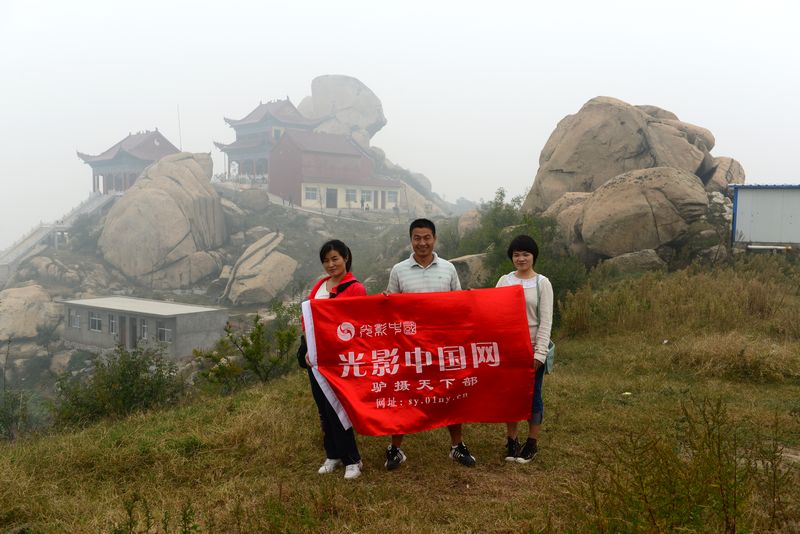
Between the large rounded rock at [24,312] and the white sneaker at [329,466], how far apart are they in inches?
1073

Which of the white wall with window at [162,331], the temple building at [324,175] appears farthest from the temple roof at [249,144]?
the white wall with window at [162,331]

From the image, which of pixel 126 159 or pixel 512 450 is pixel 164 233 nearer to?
pixel 126 159

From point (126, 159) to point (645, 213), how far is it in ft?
131

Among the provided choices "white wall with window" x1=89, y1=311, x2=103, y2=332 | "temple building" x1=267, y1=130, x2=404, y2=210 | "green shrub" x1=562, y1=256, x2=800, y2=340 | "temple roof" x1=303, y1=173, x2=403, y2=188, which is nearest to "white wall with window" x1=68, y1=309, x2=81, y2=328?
"white wall with window" x1=89, y1=311, x2=103, y2=332

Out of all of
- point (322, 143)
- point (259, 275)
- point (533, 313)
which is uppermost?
point (322, 143)

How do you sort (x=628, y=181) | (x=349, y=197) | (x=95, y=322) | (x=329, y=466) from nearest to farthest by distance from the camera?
1. (x=329, y=466)
2. (x=628, y=181)
3. (x=95, y=322)
4. (x=349, y=197)

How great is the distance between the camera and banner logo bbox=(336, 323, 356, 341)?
358cm

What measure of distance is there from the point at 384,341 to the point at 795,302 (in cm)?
745

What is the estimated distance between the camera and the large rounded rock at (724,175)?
55.4 ft

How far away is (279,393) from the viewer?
18.1ft

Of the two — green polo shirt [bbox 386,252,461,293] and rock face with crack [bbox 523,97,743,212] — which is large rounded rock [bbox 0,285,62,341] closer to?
rock face with crack [bbox 523,97,743,212]

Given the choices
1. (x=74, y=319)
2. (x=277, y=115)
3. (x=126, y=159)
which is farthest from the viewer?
(x=277, y=115)

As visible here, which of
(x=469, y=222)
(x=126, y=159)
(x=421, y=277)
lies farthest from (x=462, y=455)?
(x=126, y=159)

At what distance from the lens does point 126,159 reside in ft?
140
